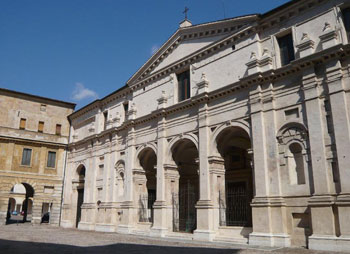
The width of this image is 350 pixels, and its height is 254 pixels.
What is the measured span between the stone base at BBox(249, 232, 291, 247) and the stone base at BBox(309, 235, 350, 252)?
104 cm

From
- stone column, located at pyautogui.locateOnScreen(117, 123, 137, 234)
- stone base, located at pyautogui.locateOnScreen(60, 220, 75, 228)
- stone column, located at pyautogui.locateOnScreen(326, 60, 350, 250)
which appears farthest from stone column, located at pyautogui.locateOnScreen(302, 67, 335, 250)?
stone base, located at pyautogui.locateOnScreen(60, 220, 75, 228)

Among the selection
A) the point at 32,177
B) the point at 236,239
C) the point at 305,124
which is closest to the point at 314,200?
the point at 305,124

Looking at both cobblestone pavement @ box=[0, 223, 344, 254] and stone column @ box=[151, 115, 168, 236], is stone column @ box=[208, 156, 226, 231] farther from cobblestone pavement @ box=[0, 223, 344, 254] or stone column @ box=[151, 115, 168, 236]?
stone column @ box=[151, 115, 168, 236]

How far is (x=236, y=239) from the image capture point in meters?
14.7

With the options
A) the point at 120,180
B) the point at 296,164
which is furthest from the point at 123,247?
the point at 120,180

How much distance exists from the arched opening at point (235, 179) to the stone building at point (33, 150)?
53.2ft

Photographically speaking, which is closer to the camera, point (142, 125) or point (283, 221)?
point (283, 221)

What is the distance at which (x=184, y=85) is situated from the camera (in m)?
19.8

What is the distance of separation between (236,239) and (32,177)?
2067cm

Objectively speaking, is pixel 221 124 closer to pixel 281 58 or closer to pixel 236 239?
pixel 281 58

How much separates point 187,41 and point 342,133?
10.8 metres

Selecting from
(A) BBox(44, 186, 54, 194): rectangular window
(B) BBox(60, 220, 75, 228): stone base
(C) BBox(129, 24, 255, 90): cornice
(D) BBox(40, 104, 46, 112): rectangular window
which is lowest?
(B) BBox(60, 220, 75, 228): stone base

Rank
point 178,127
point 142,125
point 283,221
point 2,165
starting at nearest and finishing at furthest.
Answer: point 283,221
point 178,127
point 142,125
point 2,165

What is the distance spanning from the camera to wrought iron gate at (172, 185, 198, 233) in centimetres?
1888
